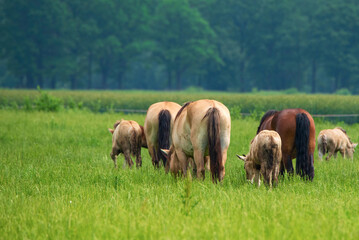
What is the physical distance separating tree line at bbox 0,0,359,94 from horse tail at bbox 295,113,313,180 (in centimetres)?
5883

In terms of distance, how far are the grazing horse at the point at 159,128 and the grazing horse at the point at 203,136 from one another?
1858 mm

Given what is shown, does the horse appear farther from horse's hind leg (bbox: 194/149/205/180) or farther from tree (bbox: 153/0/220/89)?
tree (bbox: 153/0/220/89)

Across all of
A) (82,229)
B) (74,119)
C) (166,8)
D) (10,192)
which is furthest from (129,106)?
(166,8)

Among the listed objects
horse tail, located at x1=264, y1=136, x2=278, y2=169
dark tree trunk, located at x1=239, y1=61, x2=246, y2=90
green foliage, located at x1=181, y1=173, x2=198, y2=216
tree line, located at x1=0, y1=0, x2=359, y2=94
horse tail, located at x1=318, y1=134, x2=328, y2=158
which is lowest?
horse tail, located at x1=318, y1=134, x2=328, y2=158

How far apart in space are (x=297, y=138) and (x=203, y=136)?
2169mm

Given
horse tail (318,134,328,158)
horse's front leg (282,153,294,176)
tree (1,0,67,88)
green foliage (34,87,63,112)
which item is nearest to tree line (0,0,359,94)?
tree (1,0,67,88)

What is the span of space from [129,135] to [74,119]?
40.9ft

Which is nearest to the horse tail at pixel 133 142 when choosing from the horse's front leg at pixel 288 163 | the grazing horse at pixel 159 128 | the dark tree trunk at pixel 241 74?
the grazing horse at pixel 159 128

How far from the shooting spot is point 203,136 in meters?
8.39

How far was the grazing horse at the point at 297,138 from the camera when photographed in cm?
923

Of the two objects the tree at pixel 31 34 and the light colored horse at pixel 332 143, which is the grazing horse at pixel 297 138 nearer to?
the light colored horse at pixel 332 143

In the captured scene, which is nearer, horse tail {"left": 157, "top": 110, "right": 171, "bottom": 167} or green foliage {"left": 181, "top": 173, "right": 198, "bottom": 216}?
green foliage {"left": 181, "top": 173, "right": 198, "bottom": 216}

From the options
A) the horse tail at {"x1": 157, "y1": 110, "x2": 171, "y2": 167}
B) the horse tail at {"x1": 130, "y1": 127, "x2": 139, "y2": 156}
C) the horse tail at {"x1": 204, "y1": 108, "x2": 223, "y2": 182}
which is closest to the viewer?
the horse tail at {"x1": 204, "y1": 108, "x2": 223, "y2": 182}

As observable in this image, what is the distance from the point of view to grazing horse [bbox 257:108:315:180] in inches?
364
